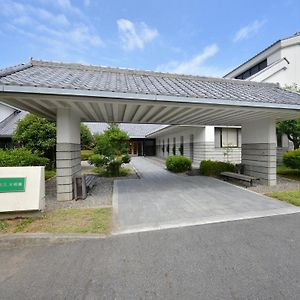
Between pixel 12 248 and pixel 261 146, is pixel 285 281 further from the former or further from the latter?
pixel 261 146

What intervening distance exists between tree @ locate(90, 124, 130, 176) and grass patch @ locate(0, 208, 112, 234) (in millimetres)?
6707

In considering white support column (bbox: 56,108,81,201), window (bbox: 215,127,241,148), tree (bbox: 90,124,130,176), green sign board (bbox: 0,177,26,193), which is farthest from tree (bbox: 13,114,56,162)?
window (bbox: 215,127,241,148)

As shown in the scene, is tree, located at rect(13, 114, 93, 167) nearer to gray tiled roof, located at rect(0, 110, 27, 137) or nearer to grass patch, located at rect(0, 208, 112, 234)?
gray tiled roof, located at rect(0, 110, 27, 137)

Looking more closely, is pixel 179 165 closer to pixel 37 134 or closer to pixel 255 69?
pixel 37 134

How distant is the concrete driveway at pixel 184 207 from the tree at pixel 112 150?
399 centimetres

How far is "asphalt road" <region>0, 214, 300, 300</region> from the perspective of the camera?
8.21 feet

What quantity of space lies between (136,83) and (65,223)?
500 cm

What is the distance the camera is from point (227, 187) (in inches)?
335

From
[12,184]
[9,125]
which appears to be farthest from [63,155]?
[9,125]

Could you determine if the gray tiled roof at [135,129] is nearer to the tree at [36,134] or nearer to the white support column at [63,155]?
the tree at [36,134]

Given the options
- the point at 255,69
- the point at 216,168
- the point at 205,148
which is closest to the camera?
the point at 216,168

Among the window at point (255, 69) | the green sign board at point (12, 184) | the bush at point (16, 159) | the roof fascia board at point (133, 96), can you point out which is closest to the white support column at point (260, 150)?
the roof fascia board at point (133, 96)

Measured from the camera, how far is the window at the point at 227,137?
17.1 meters

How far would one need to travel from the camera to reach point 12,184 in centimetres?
473
